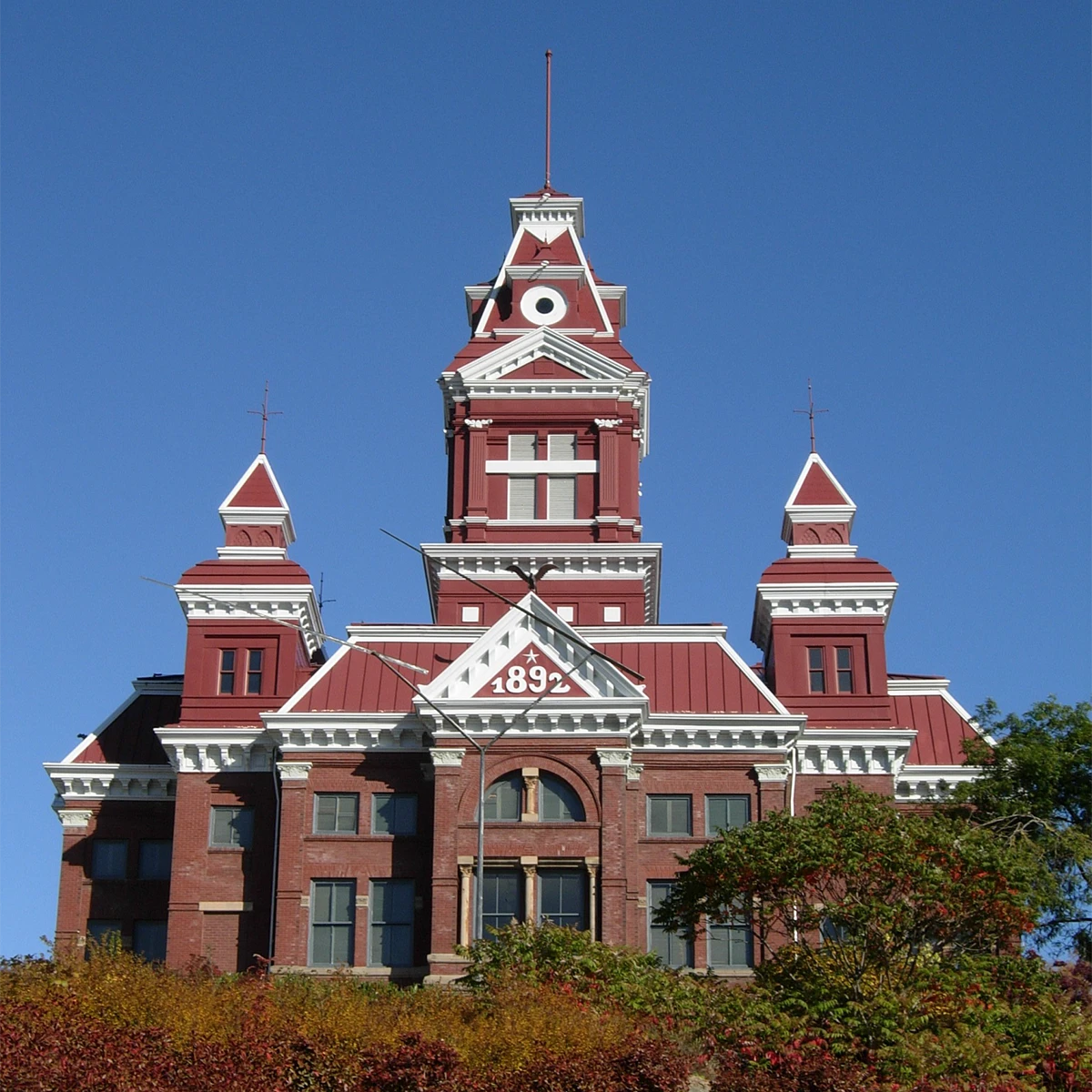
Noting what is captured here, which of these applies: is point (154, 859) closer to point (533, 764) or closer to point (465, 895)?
point (465, 895)

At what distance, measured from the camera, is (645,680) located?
176ft

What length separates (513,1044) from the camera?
31922 mm

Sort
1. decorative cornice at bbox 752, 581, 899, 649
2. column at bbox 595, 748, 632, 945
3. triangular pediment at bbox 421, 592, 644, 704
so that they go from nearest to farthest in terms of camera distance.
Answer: column at bbox 595, 748, 632, 945
triangular pediment at bbox 421, 592, 644, 704
decorative cornice at bbox 752, 581, 899, 649

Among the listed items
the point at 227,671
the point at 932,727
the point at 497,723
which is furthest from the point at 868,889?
the point at 227,671

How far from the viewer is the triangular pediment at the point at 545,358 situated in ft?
204

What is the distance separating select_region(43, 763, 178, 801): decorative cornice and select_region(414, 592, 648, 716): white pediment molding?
1075 cm

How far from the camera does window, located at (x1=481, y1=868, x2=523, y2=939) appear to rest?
4947 cm

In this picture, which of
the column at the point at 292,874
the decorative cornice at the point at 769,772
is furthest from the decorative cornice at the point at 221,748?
the decorative cornice at the point at 769,772

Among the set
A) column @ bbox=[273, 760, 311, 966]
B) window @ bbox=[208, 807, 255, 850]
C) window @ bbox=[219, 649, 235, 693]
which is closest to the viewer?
column @ bbox=[273, 760, 311, 966]

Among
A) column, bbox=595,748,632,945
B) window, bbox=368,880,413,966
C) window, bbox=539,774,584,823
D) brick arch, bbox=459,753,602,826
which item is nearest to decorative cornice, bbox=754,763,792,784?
column, bbox=595,748,632,945

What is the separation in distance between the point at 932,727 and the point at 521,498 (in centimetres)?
1458

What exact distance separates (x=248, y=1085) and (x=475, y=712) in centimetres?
2047

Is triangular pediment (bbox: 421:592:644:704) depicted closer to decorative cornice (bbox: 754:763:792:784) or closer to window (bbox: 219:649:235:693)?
A: decorative cornice (bbox: 754:763:792:784)

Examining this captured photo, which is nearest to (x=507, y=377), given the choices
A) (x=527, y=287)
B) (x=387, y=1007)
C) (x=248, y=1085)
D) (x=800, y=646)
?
(x=527, y=287)
